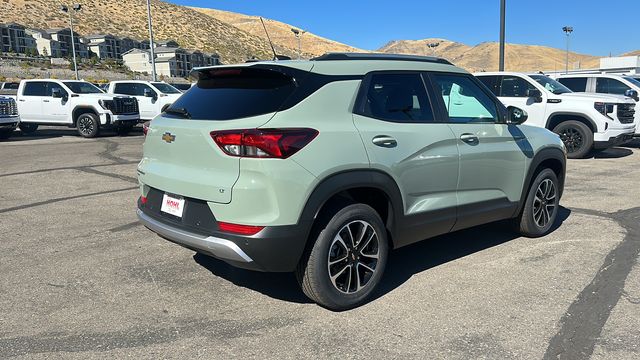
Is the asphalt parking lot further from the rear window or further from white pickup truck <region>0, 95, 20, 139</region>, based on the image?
white pickup truck <region>0, 95, 20, 139</region>

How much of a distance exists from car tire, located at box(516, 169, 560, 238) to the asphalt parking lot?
0.14 m

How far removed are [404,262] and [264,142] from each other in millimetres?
2120

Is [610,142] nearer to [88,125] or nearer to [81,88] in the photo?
[88,125]

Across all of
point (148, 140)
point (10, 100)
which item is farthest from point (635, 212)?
point (10, 100)

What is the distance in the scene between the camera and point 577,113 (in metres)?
11.2

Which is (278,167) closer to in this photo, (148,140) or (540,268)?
(148,140)

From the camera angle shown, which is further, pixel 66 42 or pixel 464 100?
pixel 66 42

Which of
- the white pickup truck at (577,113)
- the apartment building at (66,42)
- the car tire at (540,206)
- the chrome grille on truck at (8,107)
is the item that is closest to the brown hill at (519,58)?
the apartment building at (66,42)

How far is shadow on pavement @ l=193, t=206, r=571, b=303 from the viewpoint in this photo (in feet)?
13.2

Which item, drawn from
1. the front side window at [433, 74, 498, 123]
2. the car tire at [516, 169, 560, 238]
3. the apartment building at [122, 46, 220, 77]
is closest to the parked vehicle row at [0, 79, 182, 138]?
the front side window at [433, 74, 498, 123]

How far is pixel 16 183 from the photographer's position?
8.38 meters

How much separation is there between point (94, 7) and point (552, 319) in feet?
408

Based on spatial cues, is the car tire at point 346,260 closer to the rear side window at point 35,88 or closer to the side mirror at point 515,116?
the side mirror at point 515,116

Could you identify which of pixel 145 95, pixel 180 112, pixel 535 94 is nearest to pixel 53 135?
pixel 145 95
